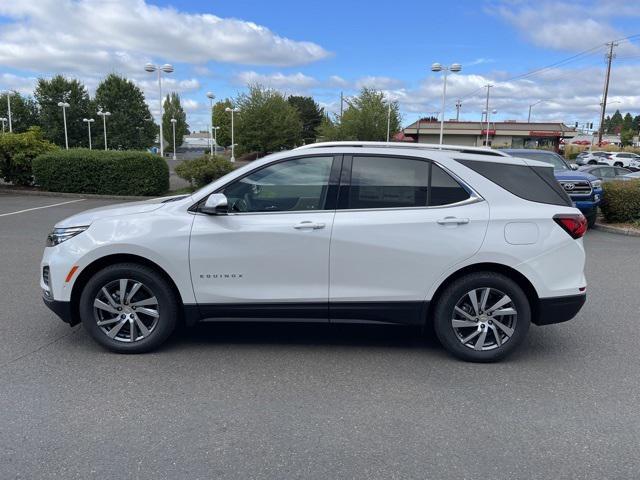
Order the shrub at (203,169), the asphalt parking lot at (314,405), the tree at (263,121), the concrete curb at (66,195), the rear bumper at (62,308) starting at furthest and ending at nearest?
the tree at (263,121) → the shrub at (203,169) → the concrete curb at (66,195) → the rear bumper at (62,308) → the asphalt parking lot at (314,405)

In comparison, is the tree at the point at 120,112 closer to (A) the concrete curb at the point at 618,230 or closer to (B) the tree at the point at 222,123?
(B) the tree at the point at 222,123

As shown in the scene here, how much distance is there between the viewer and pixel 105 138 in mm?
64250

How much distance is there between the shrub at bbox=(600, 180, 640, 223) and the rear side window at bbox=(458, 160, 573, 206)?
9448 millimetres

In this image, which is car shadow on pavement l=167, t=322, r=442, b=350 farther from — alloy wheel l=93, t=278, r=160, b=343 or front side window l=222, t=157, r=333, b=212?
front side window l=222, t=157, r=333, b=212

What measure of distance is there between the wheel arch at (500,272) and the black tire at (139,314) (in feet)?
7.03

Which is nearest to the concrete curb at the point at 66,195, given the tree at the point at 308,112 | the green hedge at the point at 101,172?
the green hedge at the point at 101,172

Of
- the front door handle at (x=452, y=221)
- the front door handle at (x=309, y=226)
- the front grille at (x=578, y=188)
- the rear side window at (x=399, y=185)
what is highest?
the rear side window at (x=399, y=185)

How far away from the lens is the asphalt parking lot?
2.87 m

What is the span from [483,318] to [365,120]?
41228 mm

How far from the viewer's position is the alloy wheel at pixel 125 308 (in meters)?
4.18

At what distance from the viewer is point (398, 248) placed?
4035 millimetres

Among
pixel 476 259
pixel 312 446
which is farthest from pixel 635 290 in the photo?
pixel 312 446

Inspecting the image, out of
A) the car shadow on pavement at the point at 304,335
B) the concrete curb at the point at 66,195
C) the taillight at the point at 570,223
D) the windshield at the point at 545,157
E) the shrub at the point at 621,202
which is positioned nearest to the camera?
the taillight at the point at 570,223

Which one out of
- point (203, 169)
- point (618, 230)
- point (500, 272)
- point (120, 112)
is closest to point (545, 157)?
point (618, 230)
